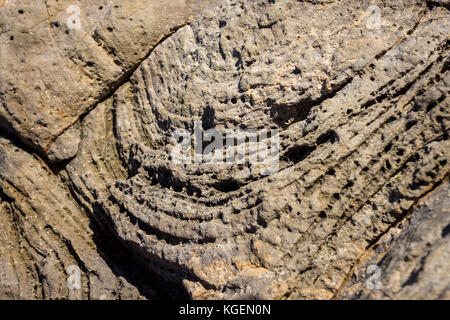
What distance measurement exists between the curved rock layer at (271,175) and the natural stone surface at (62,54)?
0.21m

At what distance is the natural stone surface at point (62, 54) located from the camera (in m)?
4.94

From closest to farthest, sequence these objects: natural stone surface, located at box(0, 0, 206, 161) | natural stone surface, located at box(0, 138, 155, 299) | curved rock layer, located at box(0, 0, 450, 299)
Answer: curved rock layer, located at box(0, 0, 450, 299) → natural stone surface, located at box(0, 138, 155, 299) → natural stone surface, located at box(0, 0, 206, 161)

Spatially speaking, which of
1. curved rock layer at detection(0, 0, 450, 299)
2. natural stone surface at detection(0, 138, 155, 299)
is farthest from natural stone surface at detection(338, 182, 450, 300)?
natural stone surface at detection(0, 138, 155, 299)

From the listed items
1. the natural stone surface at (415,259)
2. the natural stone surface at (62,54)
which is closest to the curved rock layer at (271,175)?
the natural stone surface at (415,259)

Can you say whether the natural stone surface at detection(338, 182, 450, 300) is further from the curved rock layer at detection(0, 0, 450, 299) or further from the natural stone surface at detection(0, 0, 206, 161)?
the natural stone surface at detection(0, 0, 206, 161)

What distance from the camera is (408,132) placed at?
376 centimetres

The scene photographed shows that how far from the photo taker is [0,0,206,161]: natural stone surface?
494 cm

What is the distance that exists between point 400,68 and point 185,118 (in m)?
2.14

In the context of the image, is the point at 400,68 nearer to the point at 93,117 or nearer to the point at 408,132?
the point at 408,132

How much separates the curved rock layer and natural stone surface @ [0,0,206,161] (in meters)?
0.21

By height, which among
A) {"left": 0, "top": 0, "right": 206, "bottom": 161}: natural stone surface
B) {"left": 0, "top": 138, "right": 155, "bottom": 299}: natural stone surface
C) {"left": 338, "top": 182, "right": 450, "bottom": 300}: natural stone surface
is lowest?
{"left": 338, "top": 182, "right": 450, "bottom": 300}: natural stone surface

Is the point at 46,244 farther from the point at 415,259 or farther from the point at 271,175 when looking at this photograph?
the point at 415,259

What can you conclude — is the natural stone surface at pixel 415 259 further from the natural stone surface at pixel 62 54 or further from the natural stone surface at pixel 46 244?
the natural stone surface at pixel 62 54

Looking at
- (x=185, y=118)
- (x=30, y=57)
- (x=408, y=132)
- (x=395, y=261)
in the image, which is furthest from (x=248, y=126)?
(x=30, y=57)
